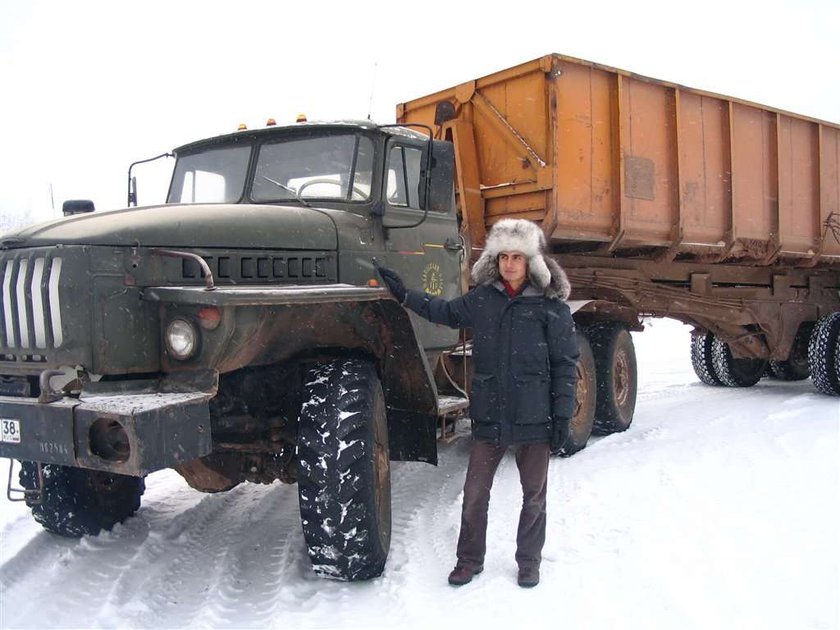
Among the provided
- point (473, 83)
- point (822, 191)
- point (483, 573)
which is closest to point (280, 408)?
point (483, 573)

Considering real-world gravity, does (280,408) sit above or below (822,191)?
below

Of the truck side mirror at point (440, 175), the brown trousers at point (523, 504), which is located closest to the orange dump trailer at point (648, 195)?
the truck side mirror at point (440, 175)

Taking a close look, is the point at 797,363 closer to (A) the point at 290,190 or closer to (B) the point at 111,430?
(A) the point at 290,190

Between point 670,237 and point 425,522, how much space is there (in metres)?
4.12

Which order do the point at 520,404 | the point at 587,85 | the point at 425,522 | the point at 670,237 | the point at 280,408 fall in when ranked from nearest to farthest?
the point at 520,404, the point at 280,408, the point at 425,522, the point at 587,85, the point at 670,237

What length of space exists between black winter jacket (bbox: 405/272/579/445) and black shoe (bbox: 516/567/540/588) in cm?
61

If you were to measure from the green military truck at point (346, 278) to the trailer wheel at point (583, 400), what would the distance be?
0.03 m

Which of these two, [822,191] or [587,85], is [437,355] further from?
[822,191]

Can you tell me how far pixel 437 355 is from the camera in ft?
16.7

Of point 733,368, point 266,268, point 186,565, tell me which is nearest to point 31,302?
point 266,268

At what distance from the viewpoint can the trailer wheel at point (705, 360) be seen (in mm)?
10211

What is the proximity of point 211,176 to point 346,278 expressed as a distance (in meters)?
1.28

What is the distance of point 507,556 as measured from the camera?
12.7 feet

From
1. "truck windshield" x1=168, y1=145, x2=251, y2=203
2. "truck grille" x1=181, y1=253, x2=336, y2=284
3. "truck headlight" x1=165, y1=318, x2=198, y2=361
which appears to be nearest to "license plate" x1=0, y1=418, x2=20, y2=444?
"truck headlight" x1=165, y1=318, x2=198, y2=361
